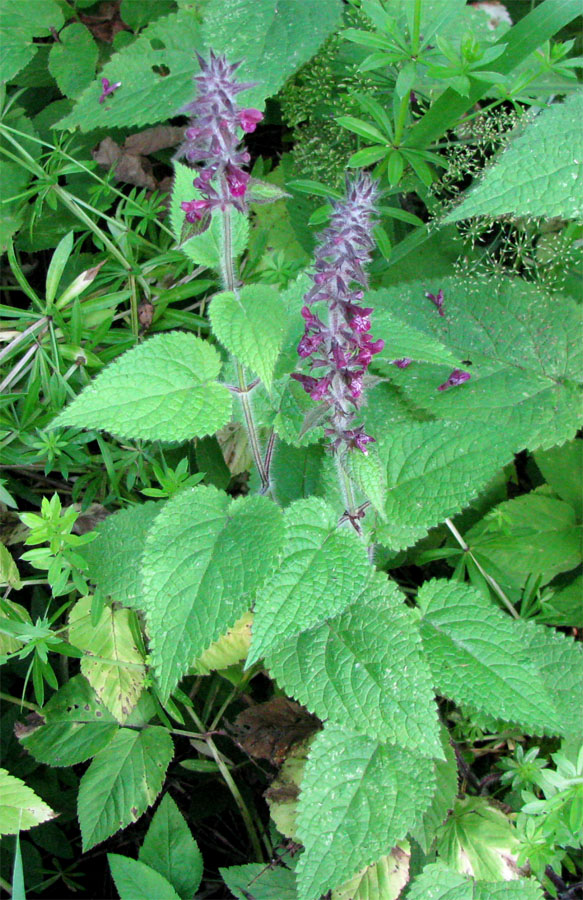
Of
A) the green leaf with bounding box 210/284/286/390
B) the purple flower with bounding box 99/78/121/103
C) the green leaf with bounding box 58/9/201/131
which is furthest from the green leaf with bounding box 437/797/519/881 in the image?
the purple flower with bounding box 99/78/121/103

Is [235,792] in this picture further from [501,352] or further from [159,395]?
[501,352]

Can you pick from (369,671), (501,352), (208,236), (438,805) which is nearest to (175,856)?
(438,805)

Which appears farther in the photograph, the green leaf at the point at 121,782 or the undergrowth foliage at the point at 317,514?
the green leaf at the point at 121,782

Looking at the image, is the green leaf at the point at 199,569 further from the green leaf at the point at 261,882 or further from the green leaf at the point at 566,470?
the green leaf at the point at 566,470

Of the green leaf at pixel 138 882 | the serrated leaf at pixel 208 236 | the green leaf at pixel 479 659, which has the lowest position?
the green leaf at pixel 138 882

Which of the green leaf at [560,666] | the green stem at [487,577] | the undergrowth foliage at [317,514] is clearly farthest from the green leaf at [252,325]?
the green leaf at [560,666]
